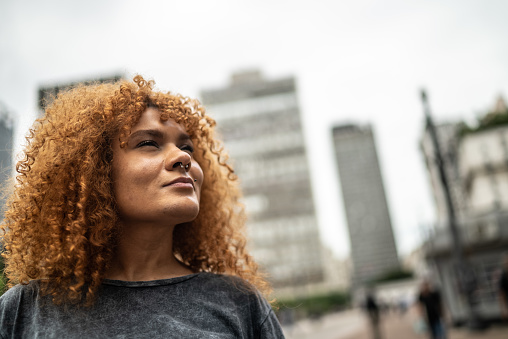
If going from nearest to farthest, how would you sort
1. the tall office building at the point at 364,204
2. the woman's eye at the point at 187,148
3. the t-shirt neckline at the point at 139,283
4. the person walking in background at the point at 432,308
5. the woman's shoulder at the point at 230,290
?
the t-shirt neckline at the point at 139,283 < the woman's shoulder at the point at 230,290 < the woman's eye at the point at 187,148 < the person walking in background at the point at 432,308 < the tall office building at the point at 364,204

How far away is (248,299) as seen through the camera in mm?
1893

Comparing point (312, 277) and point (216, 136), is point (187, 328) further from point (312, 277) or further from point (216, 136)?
point (312, 277)

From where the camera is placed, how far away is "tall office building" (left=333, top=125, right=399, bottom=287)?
171500mm

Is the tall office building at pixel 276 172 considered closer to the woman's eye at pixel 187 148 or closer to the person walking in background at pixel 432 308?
the person walking in background at pixel 432 308

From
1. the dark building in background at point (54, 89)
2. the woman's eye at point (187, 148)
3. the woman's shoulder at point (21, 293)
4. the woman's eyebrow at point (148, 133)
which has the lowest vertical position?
the woman's shoulder at point (21, 293)

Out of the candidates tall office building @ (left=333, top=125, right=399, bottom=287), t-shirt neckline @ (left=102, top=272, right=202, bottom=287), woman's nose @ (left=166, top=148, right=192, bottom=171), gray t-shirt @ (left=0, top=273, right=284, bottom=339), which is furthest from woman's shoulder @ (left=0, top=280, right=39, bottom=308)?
tall office building @ (left=333, top=125, right=399, bottom=287)

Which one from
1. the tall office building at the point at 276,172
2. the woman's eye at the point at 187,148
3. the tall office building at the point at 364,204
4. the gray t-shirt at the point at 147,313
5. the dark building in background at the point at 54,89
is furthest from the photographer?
the tall office building at the point at 364,204

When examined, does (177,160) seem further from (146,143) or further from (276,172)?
(276,172)

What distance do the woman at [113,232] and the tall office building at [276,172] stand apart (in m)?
66.8

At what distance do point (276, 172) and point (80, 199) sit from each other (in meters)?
72.4

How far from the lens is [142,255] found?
1885mm

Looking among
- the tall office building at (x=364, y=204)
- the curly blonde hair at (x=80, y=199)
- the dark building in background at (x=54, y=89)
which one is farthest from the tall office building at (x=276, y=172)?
the tall office building at (x=364, y=204)

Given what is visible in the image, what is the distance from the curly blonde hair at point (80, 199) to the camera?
1786mm

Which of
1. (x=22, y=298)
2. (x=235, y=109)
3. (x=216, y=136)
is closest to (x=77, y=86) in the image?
(x=216, y=136)
